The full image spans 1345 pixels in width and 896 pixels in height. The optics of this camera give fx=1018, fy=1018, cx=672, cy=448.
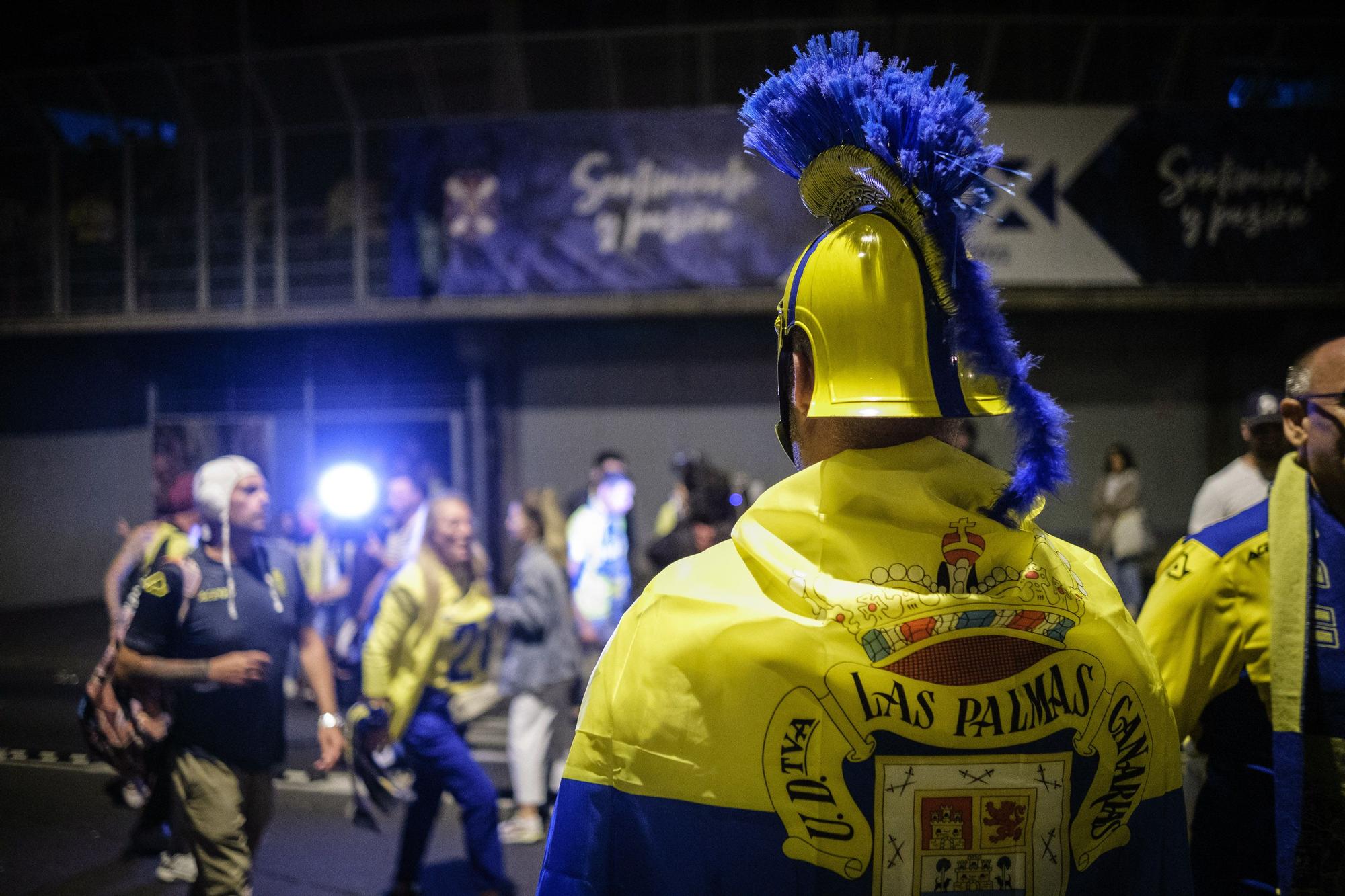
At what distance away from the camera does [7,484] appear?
8.36 feet

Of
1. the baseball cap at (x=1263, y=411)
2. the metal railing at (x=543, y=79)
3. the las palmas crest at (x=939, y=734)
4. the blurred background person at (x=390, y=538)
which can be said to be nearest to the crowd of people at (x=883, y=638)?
the las palmas crest at (x=939, y=734)

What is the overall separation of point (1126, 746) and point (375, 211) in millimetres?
13116

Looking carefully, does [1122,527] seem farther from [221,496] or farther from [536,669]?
[221,496]

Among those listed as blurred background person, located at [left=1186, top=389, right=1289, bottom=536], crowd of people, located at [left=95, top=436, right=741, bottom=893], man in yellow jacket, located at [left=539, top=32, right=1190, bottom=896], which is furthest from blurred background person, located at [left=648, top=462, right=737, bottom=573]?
man in yellow jacket, located at [left=539, top=32, right=1190, bottom=896]

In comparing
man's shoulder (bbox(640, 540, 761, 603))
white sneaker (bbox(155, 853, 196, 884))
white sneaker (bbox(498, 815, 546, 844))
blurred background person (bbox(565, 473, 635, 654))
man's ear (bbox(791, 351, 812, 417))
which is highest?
man's ear (bbox(791, 351, 812, 417))

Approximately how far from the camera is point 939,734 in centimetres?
145

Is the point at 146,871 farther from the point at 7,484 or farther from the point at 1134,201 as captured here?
the point at 1134,201

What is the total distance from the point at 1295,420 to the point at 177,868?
3750 millimetres

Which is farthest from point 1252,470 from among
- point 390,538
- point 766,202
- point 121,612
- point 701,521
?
point 766,202

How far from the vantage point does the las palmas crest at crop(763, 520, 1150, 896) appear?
145 cm

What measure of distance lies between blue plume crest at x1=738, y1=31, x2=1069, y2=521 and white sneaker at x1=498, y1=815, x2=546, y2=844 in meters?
4.79

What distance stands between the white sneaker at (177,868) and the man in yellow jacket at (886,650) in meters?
2.58

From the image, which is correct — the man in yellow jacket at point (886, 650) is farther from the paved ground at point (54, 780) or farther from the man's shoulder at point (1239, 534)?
the paved ground at point (54, 780)

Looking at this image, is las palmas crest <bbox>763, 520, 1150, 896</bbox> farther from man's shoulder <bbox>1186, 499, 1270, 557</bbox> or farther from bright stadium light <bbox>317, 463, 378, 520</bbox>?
bright stadium light <bbox>317, 463, 378, 520</bbox>
